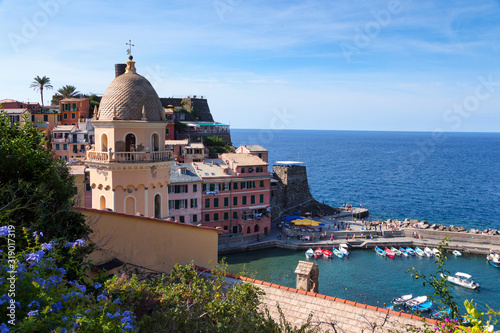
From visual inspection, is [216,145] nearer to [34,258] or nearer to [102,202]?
[102,202]

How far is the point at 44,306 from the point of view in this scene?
567cm

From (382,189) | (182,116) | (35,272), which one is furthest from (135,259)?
(382,189)

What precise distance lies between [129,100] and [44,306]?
12.4 m

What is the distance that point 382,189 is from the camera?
94.2 m

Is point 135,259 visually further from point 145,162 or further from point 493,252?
point 493,252

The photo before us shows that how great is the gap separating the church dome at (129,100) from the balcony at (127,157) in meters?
1.47

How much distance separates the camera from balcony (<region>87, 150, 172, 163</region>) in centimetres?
1683

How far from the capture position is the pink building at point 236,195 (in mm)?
47812

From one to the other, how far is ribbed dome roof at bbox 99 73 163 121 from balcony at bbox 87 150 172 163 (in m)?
1.47

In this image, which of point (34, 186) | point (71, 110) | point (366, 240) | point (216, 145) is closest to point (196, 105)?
point (216, 145)

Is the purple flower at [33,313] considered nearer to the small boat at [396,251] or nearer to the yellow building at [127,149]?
the yellow building at [127,149]

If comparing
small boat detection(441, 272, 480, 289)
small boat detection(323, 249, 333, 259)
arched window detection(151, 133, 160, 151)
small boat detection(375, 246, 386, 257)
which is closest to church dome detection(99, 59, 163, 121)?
arched window detection(151, 133, 160, 151)

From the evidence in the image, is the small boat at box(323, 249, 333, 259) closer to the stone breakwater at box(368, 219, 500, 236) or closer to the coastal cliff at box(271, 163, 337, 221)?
the stone breakwater at box(368, 219, 500, 236)

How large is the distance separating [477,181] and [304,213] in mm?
72436
